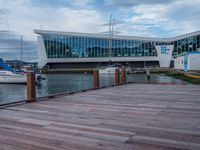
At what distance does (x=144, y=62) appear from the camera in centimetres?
5772

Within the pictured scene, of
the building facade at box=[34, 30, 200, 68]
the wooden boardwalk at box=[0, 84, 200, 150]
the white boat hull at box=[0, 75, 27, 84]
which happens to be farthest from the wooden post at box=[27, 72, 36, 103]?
the building facade at box=[34, 30, 200, 68]

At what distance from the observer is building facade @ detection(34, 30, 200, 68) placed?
2189 inches

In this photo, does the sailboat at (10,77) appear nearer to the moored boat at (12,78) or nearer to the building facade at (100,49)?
the moored boat at (12,78)

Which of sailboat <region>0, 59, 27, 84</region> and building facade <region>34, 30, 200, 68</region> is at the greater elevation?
building facade <region>34, 30, 200, 68</region>

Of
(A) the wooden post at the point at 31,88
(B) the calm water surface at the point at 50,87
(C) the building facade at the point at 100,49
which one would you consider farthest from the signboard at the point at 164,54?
(A) the wooden post at the point at 31,88

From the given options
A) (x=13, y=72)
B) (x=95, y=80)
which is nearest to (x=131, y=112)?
(x=95, y=80)

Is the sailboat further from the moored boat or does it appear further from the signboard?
the signboard

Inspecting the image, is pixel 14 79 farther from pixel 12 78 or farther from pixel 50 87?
pixel 50 87

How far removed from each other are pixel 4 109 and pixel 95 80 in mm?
5348

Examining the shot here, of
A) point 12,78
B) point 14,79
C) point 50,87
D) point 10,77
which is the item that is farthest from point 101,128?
point 10,77

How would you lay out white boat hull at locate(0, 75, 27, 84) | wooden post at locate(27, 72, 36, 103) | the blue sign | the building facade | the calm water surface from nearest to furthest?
wooden post at locate(27, 72, 36, 103), the calm water surface, white boat hull at locate(0, 75, 27, 84), the blue sign, the building facade

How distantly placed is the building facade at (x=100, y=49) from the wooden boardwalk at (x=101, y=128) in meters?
51.5

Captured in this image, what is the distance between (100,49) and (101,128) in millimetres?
55044

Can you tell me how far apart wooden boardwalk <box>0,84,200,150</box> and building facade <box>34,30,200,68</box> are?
169ft
